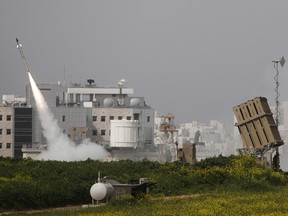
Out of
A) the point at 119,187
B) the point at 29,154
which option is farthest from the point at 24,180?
the point at 29,154

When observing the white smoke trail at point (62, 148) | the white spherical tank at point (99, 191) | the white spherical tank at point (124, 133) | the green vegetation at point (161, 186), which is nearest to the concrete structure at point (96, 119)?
the white spherical tank at point (124, 133)

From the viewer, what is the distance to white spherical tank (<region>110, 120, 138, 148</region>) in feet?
452

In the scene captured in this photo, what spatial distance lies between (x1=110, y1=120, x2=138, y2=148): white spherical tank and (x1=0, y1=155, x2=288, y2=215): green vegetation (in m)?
72.9

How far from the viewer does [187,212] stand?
110 feet

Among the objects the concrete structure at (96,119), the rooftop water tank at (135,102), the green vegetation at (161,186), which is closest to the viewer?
the green vegetation at (161,186)

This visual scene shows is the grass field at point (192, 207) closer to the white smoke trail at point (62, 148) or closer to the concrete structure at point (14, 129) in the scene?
the white smoke trail at point (62, 148)

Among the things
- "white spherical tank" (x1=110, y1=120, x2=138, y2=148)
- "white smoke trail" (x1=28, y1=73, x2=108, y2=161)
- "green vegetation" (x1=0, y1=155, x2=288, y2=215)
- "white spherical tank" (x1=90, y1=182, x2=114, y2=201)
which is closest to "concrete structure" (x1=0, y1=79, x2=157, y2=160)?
"white spherical tank" (x1=110, y1=120, x2=138, y2=148)

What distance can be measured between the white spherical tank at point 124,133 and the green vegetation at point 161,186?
72.9 meters

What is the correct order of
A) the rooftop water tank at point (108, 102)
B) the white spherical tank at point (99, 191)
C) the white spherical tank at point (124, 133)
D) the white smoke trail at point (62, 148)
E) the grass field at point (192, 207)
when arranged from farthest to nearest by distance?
the rooftop water tank at point (108, 102)
the white spherical tank at point (124, 133)
the white smoke trail at point (62, 148)
the white spherical tank at point (99, 191)
the grass field at point (192, 207)

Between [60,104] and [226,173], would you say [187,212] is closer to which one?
[226,173]

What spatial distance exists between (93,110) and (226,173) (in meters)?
94.9

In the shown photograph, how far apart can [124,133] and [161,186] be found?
9152 centimetres

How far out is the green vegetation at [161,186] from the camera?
3622cm

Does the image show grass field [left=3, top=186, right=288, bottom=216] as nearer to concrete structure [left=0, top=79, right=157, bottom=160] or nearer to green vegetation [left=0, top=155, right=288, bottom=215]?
green vegetation [left=0, top=155, right=288, bottom=215]
